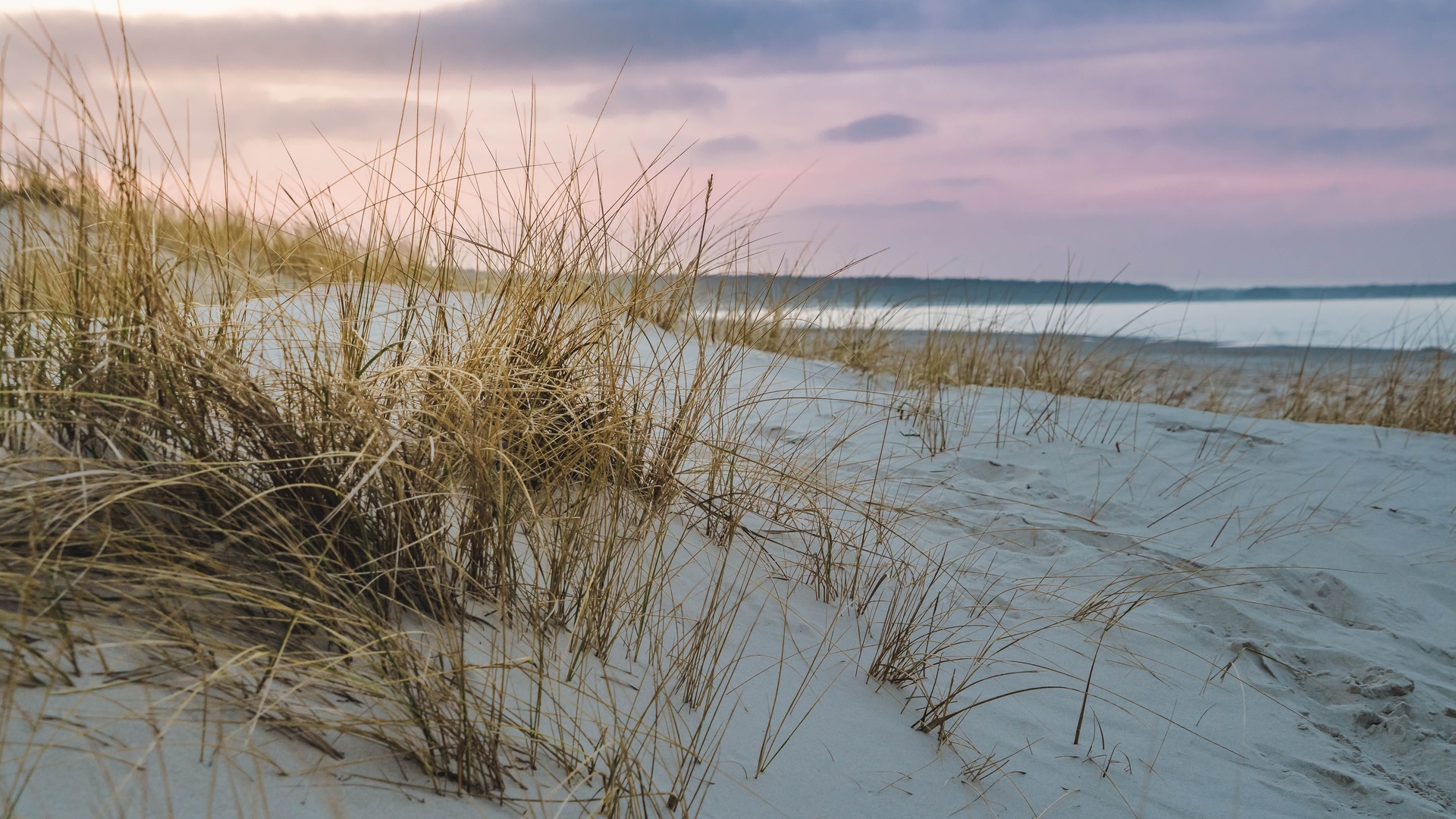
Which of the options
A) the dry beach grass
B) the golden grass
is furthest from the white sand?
the golden grass

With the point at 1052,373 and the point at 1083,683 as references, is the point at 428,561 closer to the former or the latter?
the point at 1083,683

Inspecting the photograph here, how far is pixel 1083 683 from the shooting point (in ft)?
6.66

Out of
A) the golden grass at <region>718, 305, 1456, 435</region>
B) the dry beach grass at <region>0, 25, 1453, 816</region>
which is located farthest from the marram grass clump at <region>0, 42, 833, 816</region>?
the golden grass at <region>718, 305, 1456, 435</region>

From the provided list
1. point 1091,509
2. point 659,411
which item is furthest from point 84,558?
Answer: point 1091,509

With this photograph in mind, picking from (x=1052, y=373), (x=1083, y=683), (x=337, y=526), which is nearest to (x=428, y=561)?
(x=337, y=526)

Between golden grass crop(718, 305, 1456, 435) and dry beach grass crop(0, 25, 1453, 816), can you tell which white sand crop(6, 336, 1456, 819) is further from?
golden grass crop(718, 305, 1456, 435)

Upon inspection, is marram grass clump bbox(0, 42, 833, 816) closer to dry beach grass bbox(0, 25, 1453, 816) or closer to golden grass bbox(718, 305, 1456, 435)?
dry beach grass bbox(0, 25, 1453, 816)

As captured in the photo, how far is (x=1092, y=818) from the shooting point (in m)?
1.56

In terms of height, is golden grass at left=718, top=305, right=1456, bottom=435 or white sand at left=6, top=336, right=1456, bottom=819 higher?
golden grass at left=718, top=305, right=1456, bottom=435

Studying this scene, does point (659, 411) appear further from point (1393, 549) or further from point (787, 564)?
point (1393, 549)

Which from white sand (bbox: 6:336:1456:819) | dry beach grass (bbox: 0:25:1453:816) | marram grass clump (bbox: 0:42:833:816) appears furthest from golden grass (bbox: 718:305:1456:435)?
marram grass clump (bbox: 0:42:833:816)

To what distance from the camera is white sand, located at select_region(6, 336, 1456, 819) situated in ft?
3.70

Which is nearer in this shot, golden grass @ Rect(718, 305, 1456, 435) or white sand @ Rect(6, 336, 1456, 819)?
white sand @ Rect(6, 336, 1456, 819)

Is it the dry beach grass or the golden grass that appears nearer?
the dry beach grass
